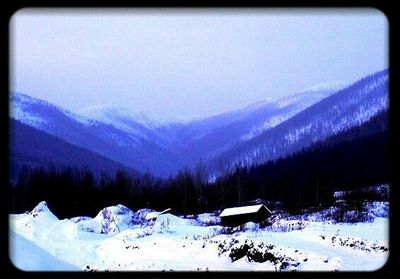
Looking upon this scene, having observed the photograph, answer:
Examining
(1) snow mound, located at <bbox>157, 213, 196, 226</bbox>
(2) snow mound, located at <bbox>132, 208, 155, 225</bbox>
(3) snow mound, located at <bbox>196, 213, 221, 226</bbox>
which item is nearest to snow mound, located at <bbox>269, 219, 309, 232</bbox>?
(3) snow mound, located at <bbox>196, 213, 221, 226</bbox>

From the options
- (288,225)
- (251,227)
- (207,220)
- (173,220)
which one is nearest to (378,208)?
(288,225)

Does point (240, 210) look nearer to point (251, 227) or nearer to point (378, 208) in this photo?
point (251, 227)

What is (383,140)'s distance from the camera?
243 cm

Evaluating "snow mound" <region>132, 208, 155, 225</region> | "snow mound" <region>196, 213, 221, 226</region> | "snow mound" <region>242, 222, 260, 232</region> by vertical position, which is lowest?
"snow mound" <region>242, 222, 260, 232</region>

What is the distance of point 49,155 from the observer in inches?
98.5

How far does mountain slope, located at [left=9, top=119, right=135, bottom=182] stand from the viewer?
2.42 metres

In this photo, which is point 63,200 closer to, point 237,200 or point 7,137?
point 7,137

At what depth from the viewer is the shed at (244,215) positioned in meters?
2.55

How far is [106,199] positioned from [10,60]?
29.5 inches

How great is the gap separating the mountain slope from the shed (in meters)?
0.54

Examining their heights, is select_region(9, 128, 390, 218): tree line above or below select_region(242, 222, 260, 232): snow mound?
above

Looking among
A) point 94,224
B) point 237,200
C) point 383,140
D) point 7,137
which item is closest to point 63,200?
point 94,224

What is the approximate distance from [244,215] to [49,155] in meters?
0.94

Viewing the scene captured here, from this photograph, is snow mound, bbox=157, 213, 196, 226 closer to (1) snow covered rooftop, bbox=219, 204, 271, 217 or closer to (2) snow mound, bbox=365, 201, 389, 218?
(1) snow covered rooftop, bbox=219, 204, 271, 217
